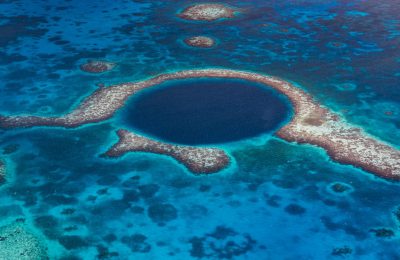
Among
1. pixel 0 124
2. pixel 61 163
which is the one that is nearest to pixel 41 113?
pixel 0 124

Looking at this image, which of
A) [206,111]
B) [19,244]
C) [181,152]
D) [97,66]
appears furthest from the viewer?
[97,66]

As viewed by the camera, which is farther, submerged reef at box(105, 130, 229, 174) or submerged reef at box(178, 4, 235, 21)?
submerged reef at box(178, 4, 235, 21)

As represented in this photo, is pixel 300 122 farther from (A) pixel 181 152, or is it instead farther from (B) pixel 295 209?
(A) pixel 181 152

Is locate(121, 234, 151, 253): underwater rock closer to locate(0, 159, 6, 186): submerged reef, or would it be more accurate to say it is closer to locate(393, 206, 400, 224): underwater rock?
locate(0, 159, 6, 186): submerged reef

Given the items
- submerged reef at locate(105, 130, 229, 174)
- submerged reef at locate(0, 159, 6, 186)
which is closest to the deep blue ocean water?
submerged reef at locate(0, 159, 6, 186)

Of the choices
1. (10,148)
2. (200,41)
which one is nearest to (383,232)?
(10,148)

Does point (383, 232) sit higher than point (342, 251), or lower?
higher

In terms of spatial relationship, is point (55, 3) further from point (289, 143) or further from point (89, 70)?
point (289, 143)

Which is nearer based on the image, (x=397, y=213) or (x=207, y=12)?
(x=397, y=213)
